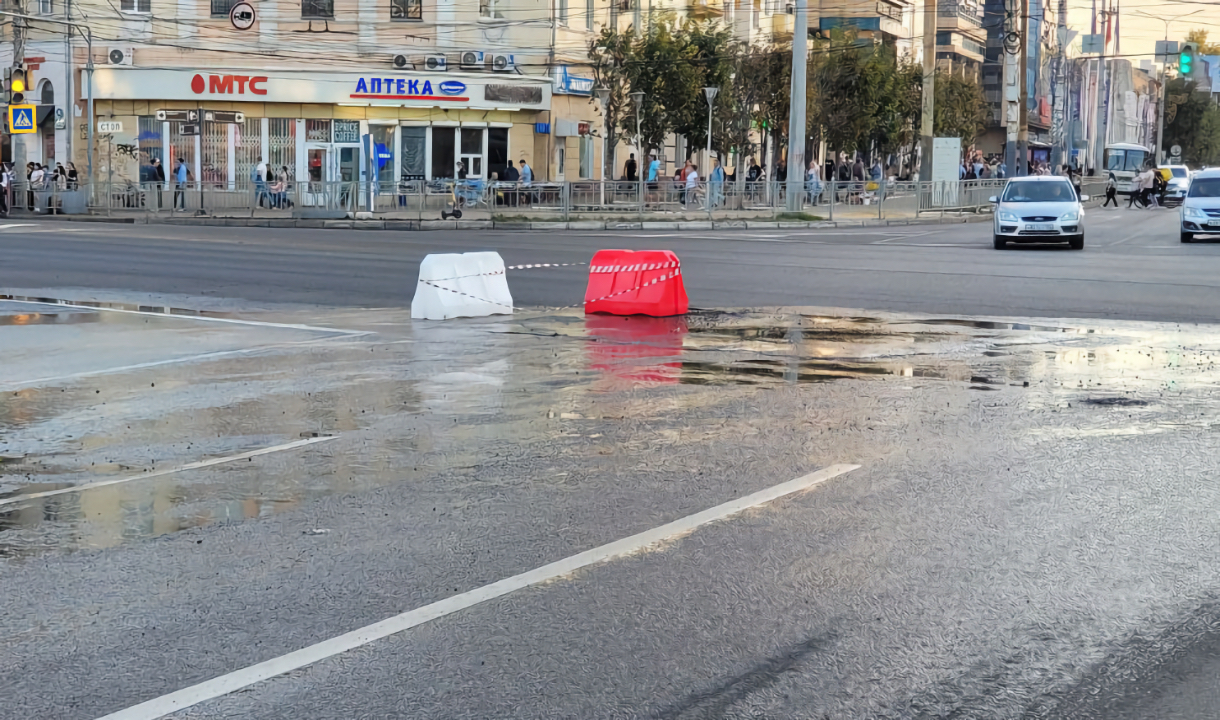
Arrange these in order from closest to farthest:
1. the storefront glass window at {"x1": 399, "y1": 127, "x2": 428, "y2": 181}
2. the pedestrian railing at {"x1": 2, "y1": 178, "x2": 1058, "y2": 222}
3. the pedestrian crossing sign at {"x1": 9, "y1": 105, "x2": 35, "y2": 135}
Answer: the pedestrian crossing sign at {"x1": 9, "y1": 105, "x2": 35, "y2": 135} < the pedestrian railing at {"x1": 2, "y1": 178, "x2": 1058, "y2": 222} < the storefront glass window at {"x1": 399, "y1": 127, "x2": 428, "y2": 181}

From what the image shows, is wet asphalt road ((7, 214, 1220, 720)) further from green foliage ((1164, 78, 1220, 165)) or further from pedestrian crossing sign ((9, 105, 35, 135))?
green foliage ((1164, 78, 1220, 165))

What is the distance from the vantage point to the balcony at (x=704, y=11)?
62000 mm

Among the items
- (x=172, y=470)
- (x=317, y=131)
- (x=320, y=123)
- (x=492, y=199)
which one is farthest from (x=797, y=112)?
(x=172, y=470)

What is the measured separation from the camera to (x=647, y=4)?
59875 millimetres

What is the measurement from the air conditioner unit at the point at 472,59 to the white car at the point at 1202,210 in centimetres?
2642

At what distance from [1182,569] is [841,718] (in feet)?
7.69

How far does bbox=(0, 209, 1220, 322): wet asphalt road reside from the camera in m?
18.8

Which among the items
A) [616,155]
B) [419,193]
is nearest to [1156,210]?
[616,155]

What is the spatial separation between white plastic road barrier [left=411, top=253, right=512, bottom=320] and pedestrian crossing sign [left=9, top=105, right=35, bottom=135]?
2615 centimetres

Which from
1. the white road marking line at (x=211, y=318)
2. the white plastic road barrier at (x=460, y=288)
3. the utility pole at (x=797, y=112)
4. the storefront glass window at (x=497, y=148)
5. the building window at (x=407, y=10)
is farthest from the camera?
the storefront glass window at (x=497, y=148)

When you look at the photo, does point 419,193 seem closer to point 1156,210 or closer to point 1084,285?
point 1084,285

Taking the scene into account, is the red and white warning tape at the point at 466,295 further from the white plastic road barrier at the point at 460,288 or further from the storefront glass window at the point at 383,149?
the storefront glass window at the point at 383,149

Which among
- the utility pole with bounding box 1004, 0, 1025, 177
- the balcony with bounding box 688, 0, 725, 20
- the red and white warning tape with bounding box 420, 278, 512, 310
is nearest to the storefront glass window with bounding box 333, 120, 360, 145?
the balcony with bounding box 688, 0, 725, 20

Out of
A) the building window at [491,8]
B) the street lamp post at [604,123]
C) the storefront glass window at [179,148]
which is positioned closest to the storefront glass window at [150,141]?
the storefront glass window at [179,148]
